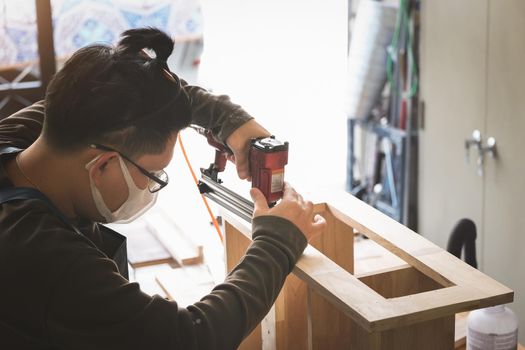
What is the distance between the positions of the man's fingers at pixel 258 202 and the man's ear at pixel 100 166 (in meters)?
0.30

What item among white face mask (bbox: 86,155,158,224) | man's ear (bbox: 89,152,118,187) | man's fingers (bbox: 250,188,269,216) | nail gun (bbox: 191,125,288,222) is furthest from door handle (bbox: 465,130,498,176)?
man's ear (bbox: 89,152,118,187)

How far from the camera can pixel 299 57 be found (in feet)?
10.0

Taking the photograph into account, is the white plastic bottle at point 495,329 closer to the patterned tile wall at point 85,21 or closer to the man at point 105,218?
the man at point 105,218

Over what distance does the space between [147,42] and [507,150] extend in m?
1.83

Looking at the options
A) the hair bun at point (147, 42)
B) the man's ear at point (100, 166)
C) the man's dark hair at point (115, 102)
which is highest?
the hair bun at point (147, 42)

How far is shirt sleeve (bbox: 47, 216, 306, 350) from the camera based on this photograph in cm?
113

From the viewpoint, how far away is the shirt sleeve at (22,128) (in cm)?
151

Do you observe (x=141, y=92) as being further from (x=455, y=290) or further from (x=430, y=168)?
(x=430, y=168)

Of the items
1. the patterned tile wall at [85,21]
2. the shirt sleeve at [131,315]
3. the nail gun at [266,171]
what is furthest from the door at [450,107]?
the shirt sleeve at [131,315]

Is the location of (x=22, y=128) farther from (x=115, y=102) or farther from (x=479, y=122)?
(x=479, y=122)

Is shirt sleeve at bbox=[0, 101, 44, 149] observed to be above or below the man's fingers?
above

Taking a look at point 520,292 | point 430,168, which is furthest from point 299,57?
point 520,292

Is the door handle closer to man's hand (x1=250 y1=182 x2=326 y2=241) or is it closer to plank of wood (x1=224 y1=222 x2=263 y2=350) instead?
plank of wood (x1=224 y1=222 x2=263 y2=350)

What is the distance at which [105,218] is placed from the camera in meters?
1.39
